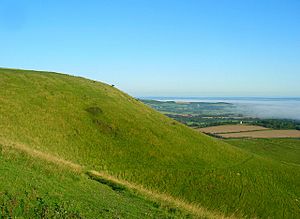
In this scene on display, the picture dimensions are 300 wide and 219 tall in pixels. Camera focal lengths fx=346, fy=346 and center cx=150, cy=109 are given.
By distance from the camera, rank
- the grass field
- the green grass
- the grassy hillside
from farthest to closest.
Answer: the grass field, the grassy hillside, the green grass

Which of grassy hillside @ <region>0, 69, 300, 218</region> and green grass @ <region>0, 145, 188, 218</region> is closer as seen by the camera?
green grass @ <region>0, 145, 188, 218</region>

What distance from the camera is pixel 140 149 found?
1646 inches

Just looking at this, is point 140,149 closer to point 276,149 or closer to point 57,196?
point 57,196

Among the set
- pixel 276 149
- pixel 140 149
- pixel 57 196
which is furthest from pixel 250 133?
pixel 57 196

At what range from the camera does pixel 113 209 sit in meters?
17.8

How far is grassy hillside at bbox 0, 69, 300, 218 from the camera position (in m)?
35.7

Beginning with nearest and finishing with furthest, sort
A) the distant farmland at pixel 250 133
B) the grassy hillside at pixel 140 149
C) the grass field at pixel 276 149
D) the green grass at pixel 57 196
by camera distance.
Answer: the green grass at pixel 57 196
the grassy hillside at pixel 140 149
the grass field at pixel 276 149
the distant farmland at pixel 250 133

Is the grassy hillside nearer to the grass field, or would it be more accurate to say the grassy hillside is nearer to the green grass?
the green grass

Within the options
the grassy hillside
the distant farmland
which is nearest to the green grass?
the grassy hillside

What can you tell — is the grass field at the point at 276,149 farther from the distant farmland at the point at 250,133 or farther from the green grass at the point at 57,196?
the green grass at the point at 57,196

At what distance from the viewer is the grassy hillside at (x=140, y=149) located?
117 feet

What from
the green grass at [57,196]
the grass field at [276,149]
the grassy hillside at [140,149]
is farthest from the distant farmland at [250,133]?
the green grass at [57,196]

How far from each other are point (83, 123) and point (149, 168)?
37.4 feet

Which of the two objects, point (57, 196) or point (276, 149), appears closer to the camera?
point (57, 196)
